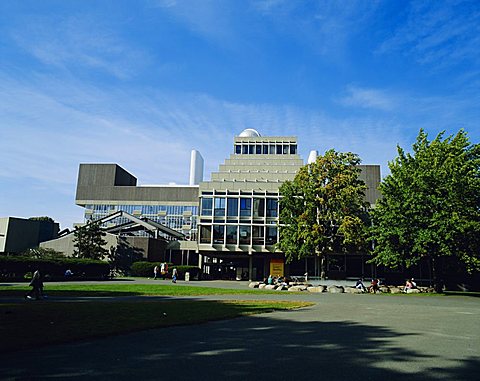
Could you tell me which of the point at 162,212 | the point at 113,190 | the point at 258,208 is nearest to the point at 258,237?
the point at 258,208

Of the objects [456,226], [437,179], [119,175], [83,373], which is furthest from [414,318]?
[119,175]

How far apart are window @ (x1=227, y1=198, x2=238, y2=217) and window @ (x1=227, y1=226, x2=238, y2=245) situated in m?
1.87

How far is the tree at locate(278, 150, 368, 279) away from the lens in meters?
46.4

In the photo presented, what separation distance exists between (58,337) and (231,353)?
163 inches

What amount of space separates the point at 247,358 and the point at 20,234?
A: 82.3m

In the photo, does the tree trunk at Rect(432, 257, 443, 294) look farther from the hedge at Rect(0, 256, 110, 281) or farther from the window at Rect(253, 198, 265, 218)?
the hedge at Rect(0, 256, 110, 281)

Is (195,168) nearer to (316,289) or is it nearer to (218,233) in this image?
(218,233)

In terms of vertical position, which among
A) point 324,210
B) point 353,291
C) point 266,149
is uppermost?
point 266,149

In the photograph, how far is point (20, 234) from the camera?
80.2 m

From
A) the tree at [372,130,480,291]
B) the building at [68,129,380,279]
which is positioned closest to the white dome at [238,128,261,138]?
the building at [68,129,380,279]

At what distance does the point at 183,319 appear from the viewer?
14055mm

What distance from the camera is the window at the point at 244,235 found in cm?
6128

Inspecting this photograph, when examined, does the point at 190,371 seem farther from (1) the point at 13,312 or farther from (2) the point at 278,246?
(2) the point at 278,246

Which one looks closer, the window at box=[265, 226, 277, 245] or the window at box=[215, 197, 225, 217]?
the window at box=[265, 226, 277, 245]
